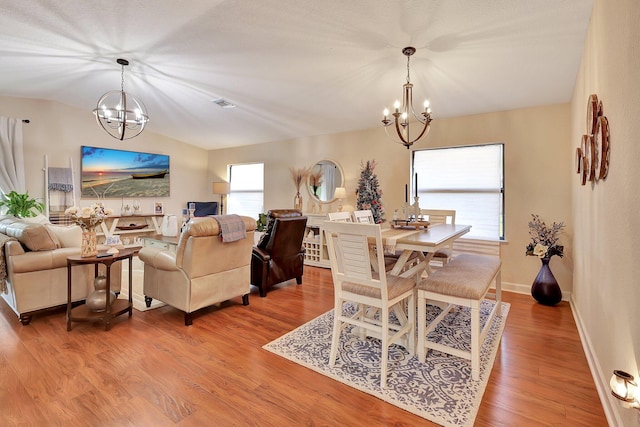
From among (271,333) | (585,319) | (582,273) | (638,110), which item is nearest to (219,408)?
(271,333)

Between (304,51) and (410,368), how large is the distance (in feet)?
9.51

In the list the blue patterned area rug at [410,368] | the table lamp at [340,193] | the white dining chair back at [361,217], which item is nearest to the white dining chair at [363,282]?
the blue patterned area rug at [410,368]

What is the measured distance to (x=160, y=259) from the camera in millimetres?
3008

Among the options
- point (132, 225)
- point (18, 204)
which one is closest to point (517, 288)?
point (132, 225)

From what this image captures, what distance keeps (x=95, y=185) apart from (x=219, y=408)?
18.9ft

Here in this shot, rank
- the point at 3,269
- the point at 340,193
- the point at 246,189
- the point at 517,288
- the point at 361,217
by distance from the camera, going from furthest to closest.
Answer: the point at 246,189 < the point at 340,193 < the point at 517,288 < the point at 361,217 < the point at 3,269

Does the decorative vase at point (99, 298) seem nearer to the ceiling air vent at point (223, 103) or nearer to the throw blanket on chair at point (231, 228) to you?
the throw blanket on chair at point (231, 228)

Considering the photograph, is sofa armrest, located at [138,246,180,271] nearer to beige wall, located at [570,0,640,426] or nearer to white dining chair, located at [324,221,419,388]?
white dining chair, located at [324,221,419,388]

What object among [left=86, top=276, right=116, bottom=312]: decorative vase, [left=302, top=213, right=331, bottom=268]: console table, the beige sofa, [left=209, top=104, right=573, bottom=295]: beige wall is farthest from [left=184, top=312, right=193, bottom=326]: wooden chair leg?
[left=209, top=104, right=573, bottom=295]: beige wall

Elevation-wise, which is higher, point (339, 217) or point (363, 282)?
point (339, 217)

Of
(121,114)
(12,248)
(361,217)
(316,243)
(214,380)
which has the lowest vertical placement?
(214,380)

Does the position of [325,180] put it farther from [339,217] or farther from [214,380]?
[214,380]

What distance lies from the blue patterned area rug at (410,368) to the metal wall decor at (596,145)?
1.48 metres

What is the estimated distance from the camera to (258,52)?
3084mm
